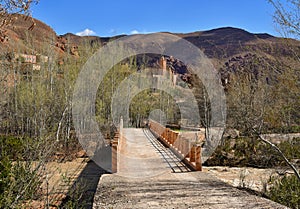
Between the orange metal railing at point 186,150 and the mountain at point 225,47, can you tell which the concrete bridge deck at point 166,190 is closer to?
the orange metal railing at point 186,150

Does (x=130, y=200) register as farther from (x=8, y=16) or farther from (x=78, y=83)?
(x=78, y=83)

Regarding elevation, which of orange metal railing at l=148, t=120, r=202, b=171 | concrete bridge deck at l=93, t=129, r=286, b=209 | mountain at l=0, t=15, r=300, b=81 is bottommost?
concrete bridge deck at l=93, t=129, r=286, b=209

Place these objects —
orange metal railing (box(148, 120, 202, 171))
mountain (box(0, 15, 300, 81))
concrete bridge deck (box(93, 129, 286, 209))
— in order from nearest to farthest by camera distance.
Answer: mountain (box(0, 15, 300, 81))
concrete bridge deck (box(93, 129, 286, 209))
orange metal railing (box(148, 120, 202, 171))

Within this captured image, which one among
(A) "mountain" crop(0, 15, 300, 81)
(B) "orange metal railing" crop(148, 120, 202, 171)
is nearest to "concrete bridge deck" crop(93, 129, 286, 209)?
(B) "orange metal railing" crop(148, 120, 202, 171)

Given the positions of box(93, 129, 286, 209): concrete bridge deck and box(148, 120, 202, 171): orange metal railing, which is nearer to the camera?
box(93, 129, 286, 209): concrete bridge deck

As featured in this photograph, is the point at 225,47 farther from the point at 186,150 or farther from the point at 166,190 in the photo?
the point at 166,190

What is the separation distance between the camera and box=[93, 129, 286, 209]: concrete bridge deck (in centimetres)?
596

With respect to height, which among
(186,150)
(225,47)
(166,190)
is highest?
(225,47)

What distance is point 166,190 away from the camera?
696 centimetres

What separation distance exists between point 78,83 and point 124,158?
34.1 ft

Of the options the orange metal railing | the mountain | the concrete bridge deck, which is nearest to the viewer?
the mountain

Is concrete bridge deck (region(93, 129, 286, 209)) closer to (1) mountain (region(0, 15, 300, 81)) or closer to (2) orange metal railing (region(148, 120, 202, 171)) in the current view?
(2) orange metal railing (region(148, 120, 202, 171))

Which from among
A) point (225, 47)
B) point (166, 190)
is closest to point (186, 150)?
point (166, 190)

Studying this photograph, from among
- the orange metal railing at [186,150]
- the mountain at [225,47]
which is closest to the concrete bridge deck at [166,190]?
the orange metal railing at [186,150]
